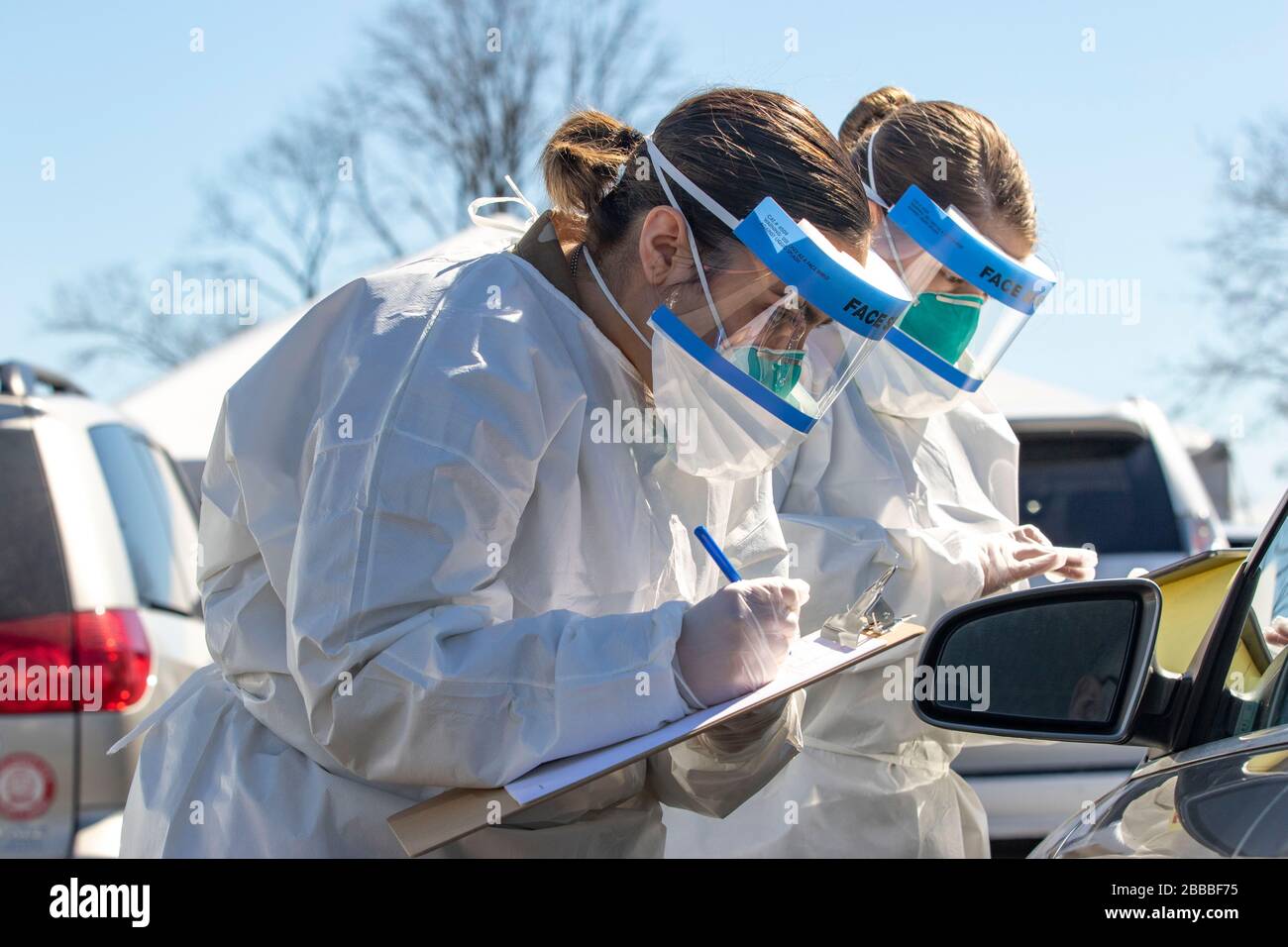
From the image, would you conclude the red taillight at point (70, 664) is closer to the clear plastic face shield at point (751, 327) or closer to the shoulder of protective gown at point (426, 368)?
the shoulder of protective gown at point (426, 368)

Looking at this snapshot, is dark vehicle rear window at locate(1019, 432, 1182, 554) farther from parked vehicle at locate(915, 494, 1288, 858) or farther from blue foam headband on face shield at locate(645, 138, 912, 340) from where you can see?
parked vehicle at locate(915, 494, 1288, 858)

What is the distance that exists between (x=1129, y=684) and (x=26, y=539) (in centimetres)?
282

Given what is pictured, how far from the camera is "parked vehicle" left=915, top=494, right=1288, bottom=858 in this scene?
161cm

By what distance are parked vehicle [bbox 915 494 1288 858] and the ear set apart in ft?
2.15

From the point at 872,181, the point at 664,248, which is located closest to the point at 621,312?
the point at 664,248

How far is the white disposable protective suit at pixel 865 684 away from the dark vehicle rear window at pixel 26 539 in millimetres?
1675

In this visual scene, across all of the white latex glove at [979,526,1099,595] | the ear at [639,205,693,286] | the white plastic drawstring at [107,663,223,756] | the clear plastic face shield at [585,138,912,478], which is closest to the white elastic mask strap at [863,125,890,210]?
the white latex glove at [979,526,1099,595]

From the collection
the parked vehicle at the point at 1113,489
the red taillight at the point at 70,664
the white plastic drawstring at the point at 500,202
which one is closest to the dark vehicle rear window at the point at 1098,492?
the parked vehicle at the point at 1113,489

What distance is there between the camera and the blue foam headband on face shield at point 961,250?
281 cm
